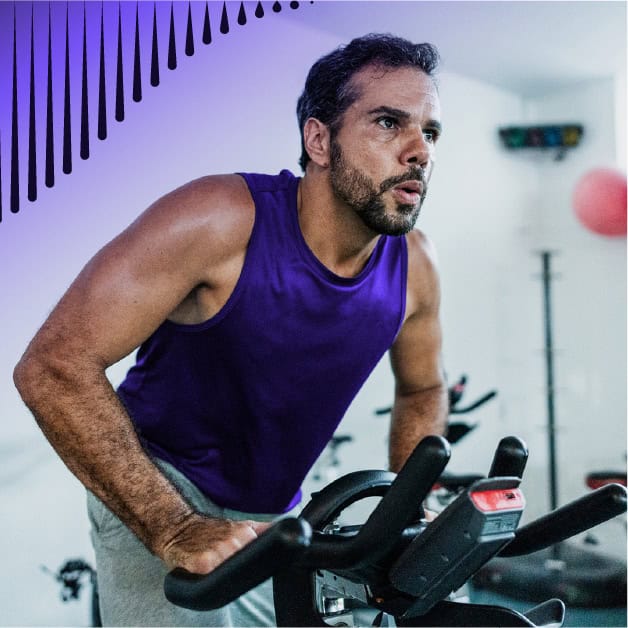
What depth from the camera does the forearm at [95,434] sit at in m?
1.08

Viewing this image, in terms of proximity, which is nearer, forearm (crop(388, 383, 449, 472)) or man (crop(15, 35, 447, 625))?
man (crop(15, 35, 447, 625))

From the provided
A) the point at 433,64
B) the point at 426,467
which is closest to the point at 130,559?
the point at 426,467

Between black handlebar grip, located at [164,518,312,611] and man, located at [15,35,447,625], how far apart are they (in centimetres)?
38

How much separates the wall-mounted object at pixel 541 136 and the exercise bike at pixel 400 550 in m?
4.50

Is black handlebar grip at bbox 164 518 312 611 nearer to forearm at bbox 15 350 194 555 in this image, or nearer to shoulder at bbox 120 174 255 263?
forearm at bbox 15 350 194 555

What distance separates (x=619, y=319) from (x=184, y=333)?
14.2ft

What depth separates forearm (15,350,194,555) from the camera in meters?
1.08

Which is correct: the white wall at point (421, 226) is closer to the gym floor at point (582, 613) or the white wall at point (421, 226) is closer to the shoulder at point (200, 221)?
the gym floor at point (582, 613)

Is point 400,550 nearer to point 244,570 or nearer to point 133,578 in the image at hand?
point 244,570

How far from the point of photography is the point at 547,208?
17.9ft

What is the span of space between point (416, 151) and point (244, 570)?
2.69ft
